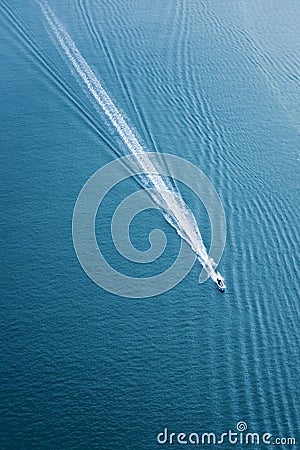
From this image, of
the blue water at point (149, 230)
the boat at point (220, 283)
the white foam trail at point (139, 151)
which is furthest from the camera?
the white foam trail at point (139, 151)

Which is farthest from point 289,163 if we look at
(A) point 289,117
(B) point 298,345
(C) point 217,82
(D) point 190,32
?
(D) point 190,32

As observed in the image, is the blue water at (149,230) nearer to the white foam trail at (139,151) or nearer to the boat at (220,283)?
the boat at (220,283)

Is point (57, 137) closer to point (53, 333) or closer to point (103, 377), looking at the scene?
point (53, 333)

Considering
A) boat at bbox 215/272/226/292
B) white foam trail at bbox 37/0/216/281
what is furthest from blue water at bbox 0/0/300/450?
white foam trail at bbox 37/0/216/281

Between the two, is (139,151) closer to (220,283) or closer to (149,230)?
(149,230)

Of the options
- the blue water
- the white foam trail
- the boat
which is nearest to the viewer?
the blue water

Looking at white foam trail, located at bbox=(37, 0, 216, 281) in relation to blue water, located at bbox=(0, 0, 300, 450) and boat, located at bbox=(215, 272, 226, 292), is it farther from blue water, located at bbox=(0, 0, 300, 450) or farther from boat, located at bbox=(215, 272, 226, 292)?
blue water, located at bbox=(0, 0, 300, 450)

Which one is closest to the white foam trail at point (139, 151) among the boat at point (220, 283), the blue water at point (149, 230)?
the boat at point (220, 283)
